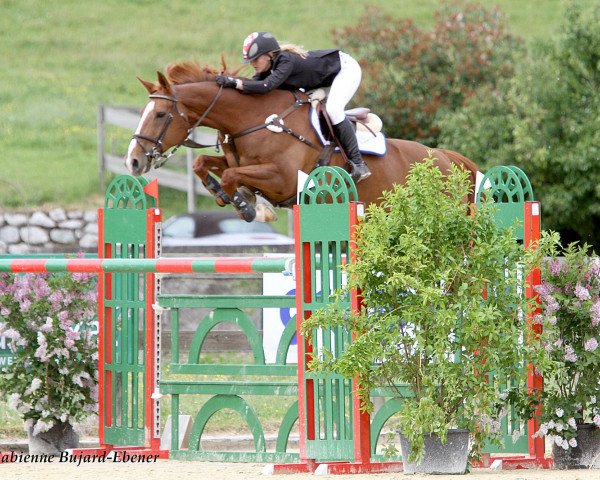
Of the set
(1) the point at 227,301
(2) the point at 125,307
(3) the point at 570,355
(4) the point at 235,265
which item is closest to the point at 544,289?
(3) the point at 570,355

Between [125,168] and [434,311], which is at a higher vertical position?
[125,168]

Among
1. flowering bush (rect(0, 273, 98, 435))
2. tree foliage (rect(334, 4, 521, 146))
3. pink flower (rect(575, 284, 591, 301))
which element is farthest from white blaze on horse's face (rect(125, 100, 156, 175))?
tree foliage (rect(334, 4, 521, 146))

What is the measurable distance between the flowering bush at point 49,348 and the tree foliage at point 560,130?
10.9 m

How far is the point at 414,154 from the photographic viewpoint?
26.9 feet

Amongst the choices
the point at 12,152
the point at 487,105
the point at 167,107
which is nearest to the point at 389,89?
the point at 487,105

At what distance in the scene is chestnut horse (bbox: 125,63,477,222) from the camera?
24.3 feet

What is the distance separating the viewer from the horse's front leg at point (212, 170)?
7.48m

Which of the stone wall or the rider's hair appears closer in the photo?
the rider's hair

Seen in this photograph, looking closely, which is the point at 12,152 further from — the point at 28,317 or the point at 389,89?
the point at 28,317

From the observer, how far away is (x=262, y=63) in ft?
24.8

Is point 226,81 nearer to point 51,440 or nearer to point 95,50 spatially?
point 51,440

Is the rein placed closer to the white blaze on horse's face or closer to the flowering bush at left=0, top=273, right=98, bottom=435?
the white blaze on horse's face

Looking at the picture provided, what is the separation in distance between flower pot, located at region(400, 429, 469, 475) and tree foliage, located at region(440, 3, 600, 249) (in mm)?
12038

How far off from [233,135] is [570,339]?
3.11 metres
